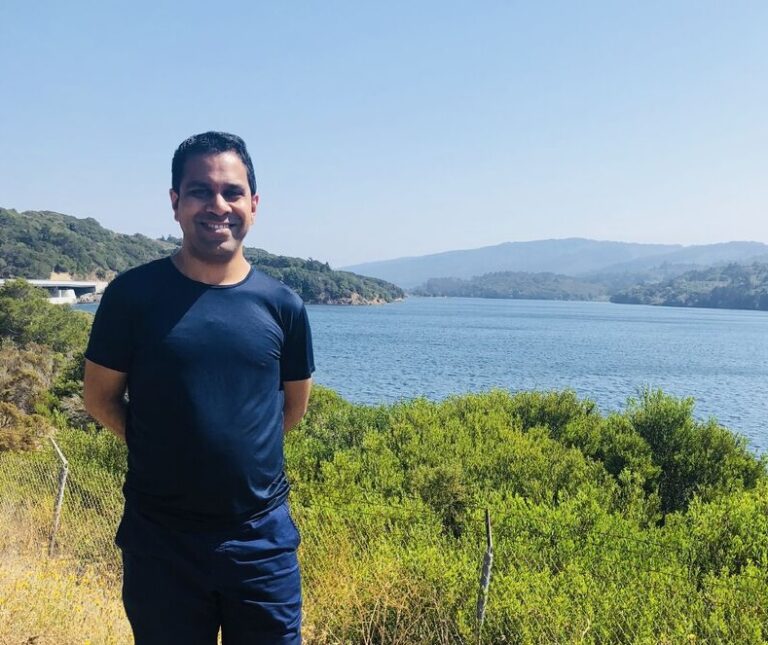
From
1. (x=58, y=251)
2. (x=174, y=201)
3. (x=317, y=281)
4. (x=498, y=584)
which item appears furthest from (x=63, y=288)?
(x=174, y=201)

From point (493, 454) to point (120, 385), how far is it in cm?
774

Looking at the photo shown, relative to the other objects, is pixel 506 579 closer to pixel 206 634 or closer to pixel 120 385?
pixel 206 634

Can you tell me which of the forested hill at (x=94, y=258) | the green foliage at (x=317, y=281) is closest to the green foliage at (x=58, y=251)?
the forested hill at (x=94, y=258)

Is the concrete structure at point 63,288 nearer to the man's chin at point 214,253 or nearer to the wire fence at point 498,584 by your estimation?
the wire fence at point 498,584

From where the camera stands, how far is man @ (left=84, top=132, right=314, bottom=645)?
2.20 m

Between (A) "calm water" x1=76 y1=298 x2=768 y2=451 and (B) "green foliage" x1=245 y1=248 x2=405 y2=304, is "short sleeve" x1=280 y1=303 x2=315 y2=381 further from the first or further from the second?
(B) "green foliage" x1=245 y1=248 x2=405 y2=304

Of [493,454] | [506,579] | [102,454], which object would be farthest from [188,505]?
[102,454]

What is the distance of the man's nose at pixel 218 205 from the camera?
234 centimetres

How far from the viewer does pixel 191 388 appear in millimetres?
2182

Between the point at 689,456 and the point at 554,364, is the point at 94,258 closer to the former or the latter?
the point at 554,364

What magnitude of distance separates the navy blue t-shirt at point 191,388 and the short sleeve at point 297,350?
0.12 m

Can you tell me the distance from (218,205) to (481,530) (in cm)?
518

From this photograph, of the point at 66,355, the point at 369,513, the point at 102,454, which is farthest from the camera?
the point at 66,355

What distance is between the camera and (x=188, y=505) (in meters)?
2.23
